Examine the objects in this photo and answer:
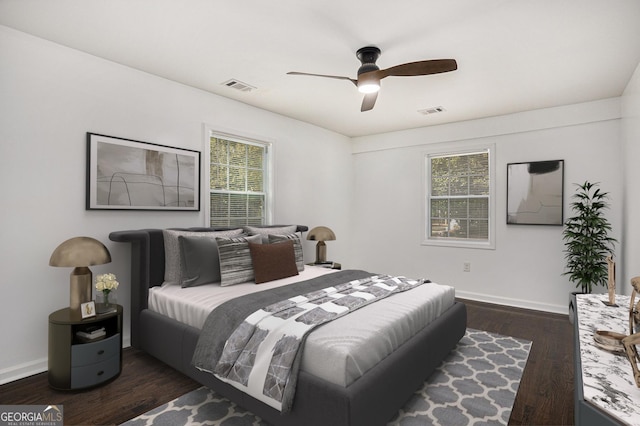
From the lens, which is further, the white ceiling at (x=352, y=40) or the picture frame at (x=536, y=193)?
the picture frame at (x=536, y=193)

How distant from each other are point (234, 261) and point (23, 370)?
1.71 metres

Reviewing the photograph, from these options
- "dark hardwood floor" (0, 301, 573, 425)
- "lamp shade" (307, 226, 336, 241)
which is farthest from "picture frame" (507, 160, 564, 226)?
"lamp shade" (307, 226, 336, 241)

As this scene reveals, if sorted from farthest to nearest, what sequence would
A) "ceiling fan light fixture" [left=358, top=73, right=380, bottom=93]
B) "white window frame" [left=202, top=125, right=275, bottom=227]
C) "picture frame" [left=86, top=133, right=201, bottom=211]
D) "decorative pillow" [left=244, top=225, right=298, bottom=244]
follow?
"white window frame" [left=202, top=125, right=275, bottom=227]
"decorative pillow" [left=244, top=225, right=298, bottom=244]
"picture frame" [left=86, top=133, right=201, bottom=211]
"ceiling fan light fixture" [left=358, top=73, right=380, bottom=93]

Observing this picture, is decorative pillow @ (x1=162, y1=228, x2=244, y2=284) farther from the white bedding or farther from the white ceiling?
the white ceiling

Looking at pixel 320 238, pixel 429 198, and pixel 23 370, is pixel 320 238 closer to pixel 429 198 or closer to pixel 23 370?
pixel 429 198

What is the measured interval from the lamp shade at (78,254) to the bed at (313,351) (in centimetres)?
36

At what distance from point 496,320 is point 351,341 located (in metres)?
2.87

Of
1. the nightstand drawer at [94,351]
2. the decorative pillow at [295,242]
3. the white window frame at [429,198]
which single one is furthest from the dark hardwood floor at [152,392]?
the white window frame at [429,198]

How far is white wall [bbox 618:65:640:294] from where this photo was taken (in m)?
3.03

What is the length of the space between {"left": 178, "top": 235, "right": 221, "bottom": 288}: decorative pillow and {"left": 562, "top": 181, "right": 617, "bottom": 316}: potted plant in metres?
3.79

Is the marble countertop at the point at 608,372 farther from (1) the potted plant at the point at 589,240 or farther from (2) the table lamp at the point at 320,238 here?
(2) the table lamp at the point at 320,238

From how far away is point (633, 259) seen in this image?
3.17 metres

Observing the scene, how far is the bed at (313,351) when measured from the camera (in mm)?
1660

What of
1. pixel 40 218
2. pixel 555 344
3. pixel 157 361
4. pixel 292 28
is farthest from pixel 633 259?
pixel 40 218
